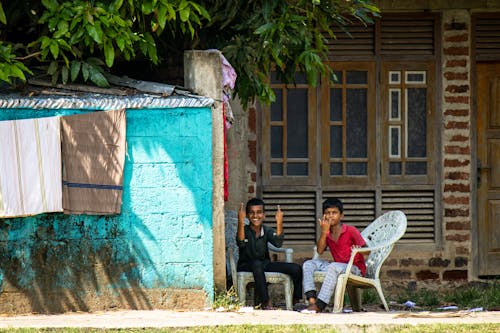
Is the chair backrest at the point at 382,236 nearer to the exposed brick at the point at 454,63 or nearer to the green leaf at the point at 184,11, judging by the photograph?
the exposed brick at the point at 454,63

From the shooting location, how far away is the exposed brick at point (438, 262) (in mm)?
11344

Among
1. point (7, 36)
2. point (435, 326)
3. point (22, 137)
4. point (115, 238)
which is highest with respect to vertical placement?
point (7, 36)

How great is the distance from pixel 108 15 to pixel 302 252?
3.82m

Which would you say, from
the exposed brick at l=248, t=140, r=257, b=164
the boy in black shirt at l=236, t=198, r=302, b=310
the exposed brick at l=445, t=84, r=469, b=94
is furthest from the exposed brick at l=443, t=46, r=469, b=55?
the boy in black shirt at l=236, t=198, r=302, b=310

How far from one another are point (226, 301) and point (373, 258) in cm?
137

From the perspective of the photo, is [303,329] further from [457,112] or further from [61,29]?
[457,112]

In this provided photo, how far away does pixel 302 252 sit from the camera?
11250 mm

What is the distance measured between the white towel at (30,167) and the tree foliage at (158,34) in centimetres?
41

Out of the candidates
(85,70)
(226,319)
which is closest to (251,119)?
(85,70)

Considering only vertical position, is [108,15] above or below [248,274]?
above

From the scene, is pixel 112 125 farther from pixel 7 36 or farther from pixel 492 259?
pixel 492 259

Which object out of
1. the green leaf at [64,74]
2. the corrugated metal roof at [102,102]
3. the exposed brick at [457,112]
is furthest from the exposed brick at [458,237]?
the green leaf at [64,74]

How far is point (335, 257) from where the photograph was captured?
9273 mm

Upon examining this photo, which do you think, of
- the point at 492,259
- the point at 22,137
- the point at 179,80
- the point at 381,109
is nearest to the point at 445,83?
the point at 381,109
